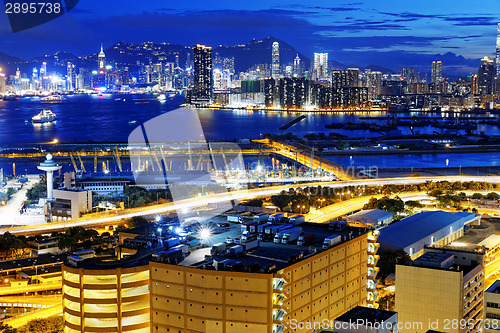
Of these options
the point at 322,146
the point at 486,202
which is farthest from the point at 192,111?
the point at 486,202

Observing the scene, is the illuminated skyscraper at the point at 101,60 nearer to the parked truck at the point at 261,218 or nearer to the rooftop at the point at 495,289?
the parked truck at the point at 261,218

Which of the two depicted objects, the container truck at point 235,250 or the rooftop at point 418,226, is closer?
the container truck at point 235,250

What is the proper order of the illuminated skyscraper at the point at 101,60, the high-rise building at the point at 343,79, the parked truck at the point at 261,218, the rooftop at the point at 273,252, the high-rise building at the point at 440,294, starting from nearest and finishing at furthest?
1. the rooftop at the point at 273,252
2. the high-rise building at the point at 440,294
3. the parked truck at the point at 261,218
4. the high-rise building at the point at 343,79
5. the illuminated skyscraper at the point at 101,60

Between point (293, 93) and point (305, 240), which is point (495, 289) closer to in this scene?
point (305, 240)

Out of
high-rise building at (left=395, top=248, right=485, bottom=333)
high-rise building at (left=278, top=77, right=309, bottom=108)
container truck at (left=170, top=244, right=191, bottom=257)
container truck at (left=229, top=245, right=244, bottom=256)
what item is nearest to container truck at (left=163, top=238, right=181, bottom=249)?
container truck at (left=170, top=244, right=191, bottom=257)

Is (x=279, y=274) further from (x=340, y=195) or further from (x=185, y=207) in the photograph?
(x=340, y=195)

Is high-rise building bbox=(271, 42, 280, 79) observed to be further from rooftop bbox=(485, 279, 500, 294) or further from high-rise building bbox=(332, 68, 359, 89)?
rooftop bbox=(485, 279, 500, 294)

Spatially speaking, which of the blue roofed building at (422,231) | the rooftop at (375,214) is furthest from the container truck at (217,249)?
the rooftop at (375,214)
